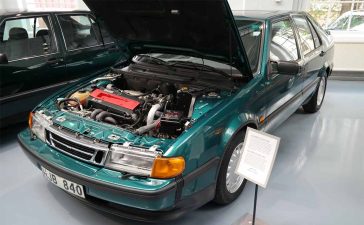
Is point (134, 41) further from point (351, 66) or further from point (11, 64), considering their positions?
point (351, 66)

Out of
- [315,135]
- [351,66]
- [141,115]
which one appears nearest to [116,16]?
[141,115]

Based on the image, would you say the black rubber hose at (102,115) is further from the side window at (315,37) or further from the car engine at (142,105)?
the side window at (315,37)

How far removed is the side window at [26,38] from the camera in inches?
122

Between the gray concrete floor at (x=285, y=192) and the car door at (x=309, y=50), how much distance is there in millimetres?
602

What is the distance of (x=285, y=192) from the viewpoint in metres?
2.31

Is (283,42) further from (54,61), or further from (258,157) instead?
(54,61)

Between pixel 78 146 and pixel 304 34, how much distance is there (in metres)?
2.54

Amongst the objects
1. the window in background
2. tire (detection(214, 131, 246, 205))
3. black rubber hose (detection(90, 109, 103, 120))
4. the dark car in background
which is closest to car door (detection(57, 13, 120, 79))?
the dark car in background

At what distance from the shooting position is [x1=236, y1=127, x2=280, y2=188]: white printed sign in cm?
157

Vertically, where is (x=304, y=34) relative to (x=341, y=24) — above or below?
above

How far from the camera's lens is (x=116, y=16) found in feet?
7.71

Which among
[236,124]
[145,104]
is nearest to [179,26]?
[145,104]

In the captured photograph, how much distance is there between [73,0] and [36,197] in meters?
5.78

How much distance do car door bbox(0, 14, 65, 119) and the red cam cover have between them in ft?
4.18
